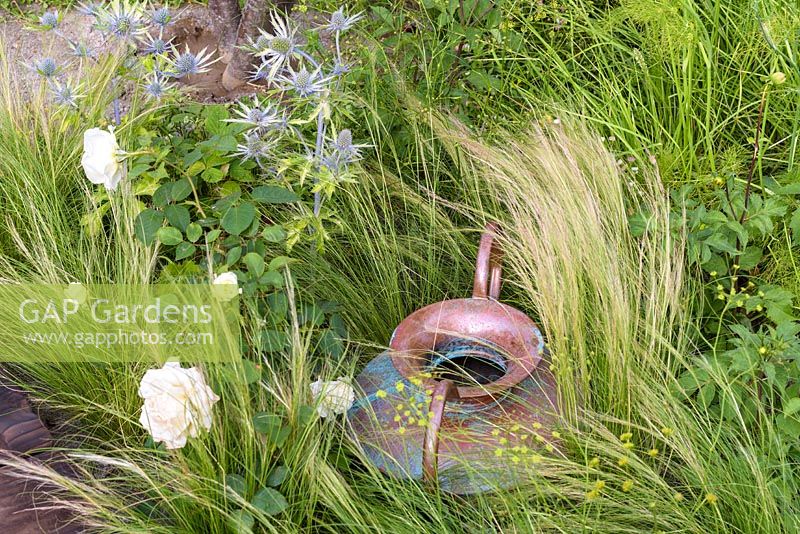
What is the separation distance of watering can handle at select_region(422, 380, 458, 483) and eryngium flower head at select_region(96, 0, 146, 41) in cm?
124

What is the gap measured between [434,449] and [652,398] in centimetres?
54

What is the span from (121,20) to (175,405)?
3.46 ft

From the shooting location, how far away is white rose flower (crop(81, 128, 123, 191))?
6.42 ft

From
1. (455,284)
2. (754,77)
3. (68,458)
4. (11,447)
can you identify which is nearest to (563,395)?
(455,284)

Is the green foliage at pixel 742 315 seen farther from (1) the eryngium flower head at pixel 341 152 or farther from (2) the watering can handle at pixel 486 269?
(1) the eryngium flower head at pixel 341 152

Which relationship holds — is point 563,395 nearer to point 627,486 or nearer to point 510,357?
point 510,357

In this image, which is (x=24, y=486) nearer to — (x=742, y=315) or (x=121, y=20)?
(x=121, y=20)

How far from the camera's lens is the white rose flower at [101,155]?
6.42 feet

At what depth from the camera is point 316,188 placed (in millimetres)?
1994

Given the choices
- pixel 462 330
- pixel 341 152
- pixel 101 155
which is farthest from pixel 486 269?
pixel 101 155

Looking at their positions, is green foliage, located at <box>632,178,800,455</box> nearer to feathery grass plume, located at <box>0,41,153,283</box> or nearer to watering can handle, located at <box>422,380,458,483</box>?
watering can handle, located at <box>422,380,458,483</box>

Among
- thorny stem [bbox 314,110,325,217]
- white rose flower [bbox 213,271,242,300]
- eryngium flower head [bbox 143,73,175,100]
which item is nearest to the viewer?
white rose flower [bbox 213,271,242,300]

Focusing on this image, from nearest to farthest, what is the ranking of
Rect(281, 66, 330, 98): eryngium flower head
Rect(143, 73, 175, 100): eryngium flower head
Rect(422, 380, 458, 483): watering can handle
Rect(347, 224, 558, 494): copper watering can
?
1. Rect(422, 380, 458, 483): watering can handle
2. Rect(347, 224, 558, 494): copper watering can
3. Rect(281, 66, 330, 98): eryngium flower head
4. Rect(143, 73, 175, 100): eryngium flower head

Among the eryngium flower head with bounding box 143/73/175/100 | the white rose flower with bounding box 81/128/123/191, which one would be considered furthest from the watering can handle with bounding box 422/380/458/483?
the eryngium flower head with bounding box 143/73/175/100
